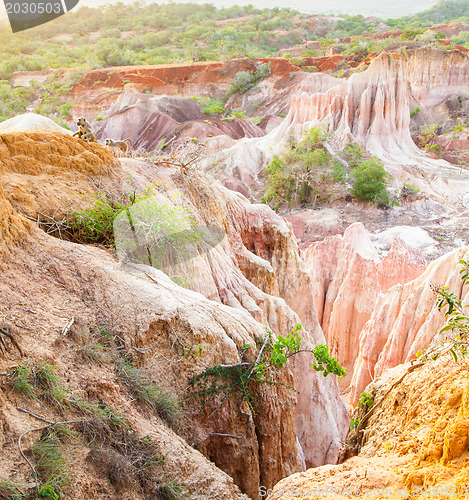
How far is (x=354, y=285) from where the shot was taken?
13484mm

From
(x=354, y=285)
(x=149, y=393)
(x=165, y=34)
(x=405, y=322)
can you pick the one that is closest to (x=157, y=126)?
(x=354, y=285)

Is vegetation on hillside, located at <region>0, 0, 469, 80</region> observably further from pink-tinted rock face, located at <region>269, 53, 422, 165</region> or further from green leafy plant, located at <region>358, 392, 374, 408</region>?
green leafy plant, located at <region>358, 392, 374, 408</region>

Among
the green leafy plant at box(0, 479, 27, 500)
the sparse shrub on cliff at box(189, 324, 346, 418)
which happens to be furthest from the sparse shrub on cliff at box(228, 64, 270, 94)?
the green leafy plant at box(0, 479, 27, 500)

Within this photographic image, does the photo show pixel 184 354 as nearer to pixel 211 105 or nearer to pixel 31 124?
pixel 31 124

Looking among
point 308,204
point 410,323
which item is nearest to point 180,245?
point 410,323

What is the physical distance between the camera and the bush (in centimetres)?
2330

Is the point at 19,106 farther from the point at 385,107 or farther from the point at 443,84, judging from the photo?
the point at 443,84

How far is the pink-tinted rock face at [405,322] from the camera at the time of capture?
9.50 m

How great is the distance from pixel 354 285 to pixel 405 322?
10.8 ft

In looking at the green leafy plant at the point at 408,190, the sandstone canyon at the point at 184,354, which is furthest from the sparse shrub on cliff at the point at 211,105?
the sandstone canyon at the point at 184,354

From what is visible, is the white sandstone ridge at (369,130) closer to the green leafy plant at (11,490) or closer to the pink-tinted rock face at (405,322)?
the pink-tinted rock face at (405,322)

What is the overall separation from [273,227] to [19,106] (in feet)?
113

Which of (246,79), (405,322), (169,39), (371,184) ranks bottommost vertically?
(371,184)

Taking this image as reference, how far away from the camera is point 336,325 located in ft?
45.1
